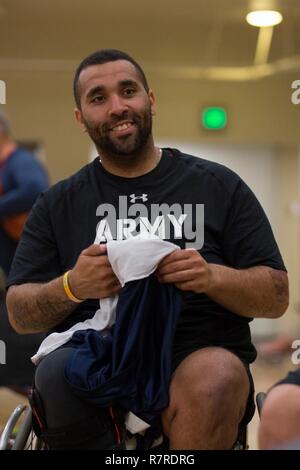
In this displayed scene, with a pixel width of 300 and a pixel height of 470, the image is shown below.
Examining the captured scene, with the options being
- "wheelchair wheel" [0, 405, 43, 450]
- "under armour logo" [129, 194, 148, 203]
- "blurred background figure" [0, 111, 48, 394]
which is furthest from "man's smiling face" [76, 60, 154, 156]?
"blurred background figure" [0, 111, 48, 394]

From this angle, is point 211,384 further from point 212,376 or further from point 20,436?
point 20,436

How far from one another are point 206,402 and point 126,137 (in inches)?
25.3

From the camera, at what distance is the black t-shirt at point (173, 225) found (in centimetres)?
166

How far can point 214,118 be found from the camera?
179 inches

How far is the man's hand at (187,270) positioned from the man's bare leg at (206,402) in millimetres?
145

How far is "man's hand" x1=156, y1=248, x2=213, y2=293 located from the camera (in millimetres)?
1530

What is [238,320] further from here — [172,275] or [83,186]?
[83,186]

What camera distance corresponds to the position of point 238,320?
167 cm

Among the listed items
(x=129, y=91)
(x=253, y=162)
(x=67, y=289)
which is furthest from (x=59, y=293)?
(x=253, y=162)

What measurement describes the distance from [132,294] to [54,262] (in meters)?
0.30

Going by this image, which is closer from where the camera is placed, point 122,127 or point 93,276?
point 93,276

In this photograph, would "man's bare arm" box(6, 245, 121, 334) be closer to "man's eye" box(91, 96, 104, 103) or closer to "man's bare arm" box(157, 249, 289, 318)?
"man's bare arm" box(157, 249, 289, 318)

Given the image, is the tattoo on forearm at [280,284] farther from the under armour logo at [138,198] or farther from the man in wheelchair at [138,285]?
the under armour logo at [138,198]

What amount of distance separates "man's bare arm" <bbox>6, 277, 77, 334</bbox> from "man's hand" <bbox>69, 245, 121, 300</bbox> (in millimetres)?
49
